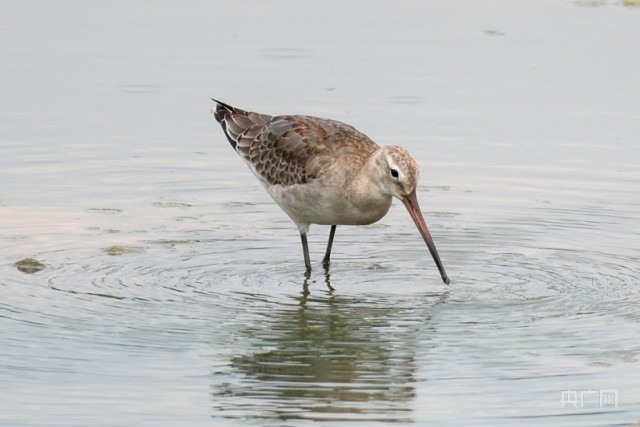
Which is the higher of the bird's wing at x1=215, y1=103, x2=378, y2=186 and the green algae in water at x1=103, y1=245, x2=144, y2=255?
the bird's wing at x1=215, y1=103, x2=378, y2=186

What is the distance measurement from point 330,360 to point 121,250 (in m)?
2.65

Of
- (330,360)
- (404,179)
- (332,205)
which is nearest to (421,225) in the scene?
(404,179)

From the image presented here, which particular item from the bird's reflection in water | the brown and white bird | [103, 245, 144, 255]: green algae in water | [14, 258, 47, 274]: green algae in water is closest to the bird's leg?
the brown and white bird

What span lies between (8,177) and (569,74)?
592cm

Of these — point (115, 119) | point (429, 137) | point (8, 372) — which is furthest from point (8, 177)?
point (8, 372)

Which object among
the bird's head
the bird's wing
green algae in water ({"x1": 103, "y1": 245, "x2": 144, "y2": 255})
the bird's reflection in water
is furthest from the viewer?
the bird's wing

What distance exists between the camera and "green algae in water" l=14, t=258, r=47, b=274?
1025 cm

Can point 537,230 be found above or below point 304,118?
below

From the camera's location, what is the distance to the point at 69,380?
798 cm

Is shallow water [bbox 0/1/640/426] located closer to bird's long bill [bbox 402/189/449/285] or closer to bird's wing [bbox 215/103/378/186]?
bird's long bill [bbox 402/189/449/285]

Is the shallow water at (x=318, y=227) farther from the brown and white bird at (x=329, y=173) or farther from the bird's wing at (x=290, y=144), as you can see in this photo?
the bird's wing at (x=290, y=144)

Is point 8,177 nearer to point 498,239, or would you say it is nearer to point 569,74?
point 498,239

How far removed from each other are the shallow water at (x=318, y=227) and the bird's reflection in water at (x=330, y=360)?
0.02 meters

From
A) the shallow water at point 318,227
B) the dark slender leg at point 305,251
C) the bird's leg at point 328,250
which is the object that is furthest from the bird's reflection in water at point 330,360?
the bird's leg at point 328,250
